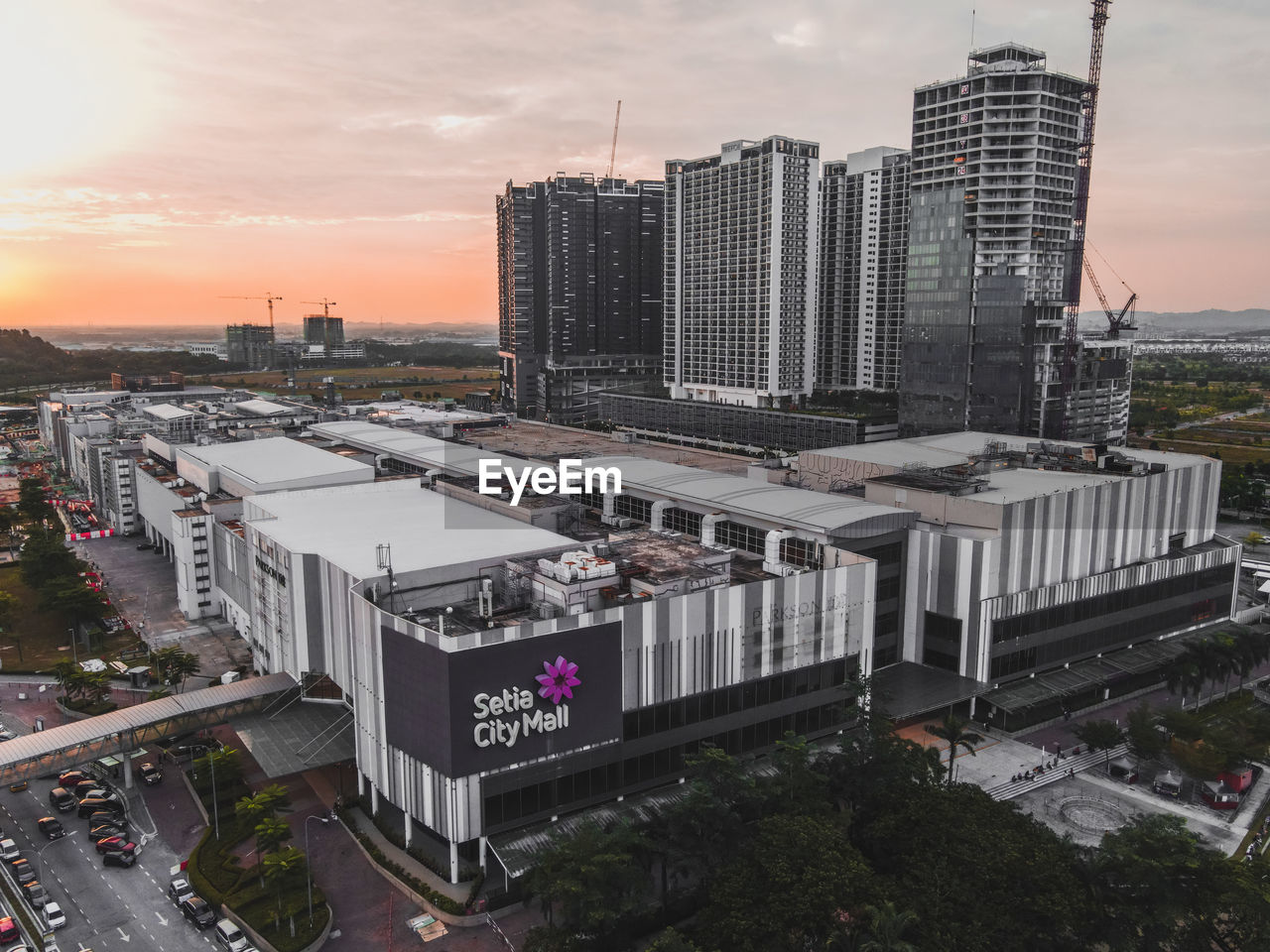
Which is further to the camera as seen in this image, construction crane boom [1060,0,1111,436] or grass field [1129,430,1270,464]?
grass field [1129,430,1270,464]

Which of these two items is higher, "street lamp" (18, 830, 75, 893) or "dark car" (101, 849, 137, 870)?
"dark car" (101, 849, 137, 870)

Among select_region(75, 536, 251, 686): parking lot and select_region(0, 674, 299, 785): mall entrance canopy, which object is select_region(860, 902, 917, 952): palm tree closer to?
select_region(0, 674, 299, 785): mall entrance canopy

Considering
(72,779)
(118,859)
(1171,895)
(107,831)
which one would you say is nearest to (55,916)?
(118,859)

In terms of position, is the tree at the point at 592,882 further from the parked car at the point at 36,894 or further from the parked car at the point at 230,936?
the parked car at the point at 36,894

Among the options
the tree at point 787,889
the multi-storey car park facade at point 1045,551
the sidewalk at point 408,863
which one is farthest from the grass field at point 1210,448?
the sidewalk at point 408,863

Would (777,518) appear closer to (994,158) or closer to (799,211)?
(994,158)

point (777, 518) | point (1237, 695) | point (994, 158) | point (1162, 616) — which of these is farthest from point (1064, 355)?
point (777, 518)

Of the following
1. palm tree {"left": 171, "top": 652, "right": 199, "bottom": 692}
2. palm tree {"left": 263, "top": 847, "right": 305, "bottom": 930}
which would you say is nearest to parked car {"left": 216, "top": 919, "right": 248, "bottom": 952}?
palm tree {"left": 263, "top": 847, "right": 305, "bottom": 930}
